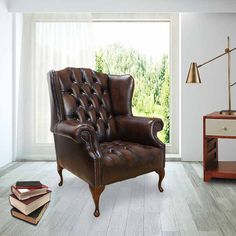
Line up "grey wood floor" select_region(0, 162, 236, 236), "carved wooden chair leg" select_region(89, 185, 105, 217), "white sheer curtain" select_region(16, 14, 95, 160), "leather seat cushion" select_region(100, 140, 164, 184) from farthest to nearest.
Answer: "white sheer curtain" select_region(16, 14, 95, 160)
"leather seat cushion" select_region(100, 140, 164, 184)
"carved wooden chair leg" select_region(89, 185, 105, 217)
"grey wood floor" select_region(0, 162, 236, 236)

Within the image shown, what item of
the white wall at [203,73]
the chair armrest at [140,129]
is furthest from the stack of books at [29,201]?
the white wall at [203,73]

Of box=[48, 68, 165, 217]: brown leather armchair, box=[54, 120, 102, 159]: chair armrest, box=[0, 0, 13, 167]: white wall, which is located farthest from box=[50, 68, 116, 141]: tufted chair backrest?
box=[0, 0, 13, 167]: white wall

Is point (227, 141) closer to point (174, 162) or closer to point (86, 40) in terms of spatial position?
point (174, 162)

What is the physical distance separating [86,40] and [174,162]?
196cm

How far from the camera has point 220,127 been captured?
3.08 metres

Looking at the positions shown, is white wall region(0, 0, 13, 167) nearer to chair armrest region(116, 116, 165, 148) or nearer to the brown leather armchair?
the brown leather armchair

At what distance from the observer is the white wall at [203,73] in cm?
402

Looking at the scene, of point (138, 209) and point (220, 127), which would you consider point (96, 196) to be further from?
point (220, 127)

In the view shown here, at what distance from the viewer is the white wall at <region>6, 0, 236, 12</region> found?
3908mm

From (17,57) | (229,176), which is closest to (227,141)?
(229,176)

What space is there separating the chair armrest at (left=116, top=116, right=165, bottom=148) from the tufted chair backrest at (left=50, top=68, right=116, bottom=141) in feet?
0.33

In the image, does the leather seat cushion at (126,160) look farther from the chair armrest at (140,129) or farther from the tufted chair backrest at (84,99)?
the tufted chair backrest at (84,99)

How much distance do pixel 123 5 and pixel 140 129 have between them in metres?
1.83

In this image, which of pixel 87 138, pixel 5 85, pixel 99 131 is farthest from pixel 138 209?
pixel 5 85
